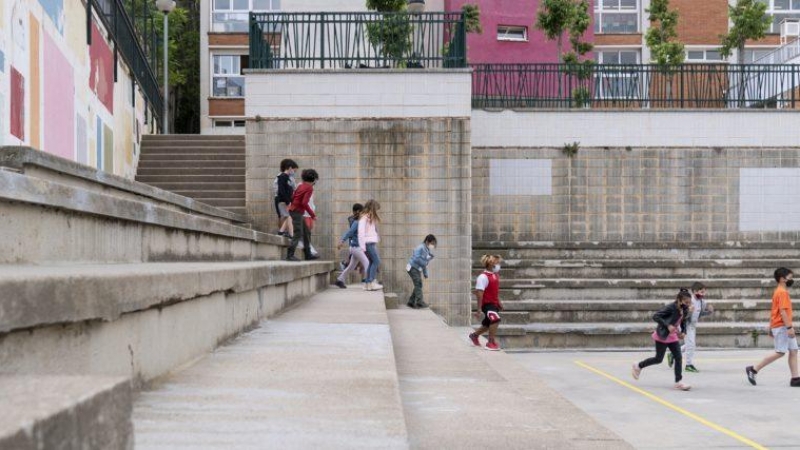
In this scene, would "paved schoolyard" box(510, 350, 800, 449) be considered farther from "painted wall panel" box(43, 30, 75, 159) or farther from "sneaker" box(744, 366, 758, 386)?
"painted wall panel" box(43, 30, 75, 159)

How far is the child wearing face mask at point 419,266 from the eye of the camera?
14.6m

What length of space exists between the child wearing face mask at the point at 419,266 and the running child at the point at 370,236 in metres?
1.00

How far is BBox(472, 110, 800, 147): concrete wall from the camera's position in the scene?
18828 mm

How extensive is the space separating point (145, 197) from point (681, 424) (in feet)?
18.8

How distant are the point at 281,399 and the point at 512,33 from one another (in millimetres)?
32619

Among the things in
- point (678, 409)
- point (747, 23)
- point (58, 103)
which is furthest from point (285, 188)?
point (747, 23)

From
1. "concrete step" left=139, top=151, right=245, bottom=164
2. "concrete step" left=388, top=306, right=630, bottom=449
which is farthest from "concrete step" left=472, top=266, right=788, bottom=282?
"concrete step" left=388, top=306, right=630, bottom=449

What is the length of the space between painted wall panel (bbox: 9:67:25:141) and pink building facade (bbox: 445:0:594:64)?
85.1ft

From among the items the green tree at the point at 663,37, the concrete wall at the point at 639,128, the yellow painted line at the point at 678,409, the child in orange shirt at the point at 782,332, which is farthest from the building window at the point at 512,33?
the child in orange shirt at the point at 782,332

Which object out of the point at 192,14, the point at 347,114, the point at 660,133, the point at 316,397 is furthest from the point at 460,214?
the point at 192,14

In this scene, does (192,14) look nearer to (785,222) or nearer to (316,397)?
(785,222)

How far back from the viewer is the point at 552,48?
34.7 meters

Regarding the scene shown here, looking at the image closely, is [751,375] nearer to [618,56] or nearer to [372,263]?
[372,263]

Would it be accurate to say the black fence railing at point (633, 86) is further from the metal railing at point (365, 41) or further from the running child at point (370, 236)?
the running child at point (370, 236)
